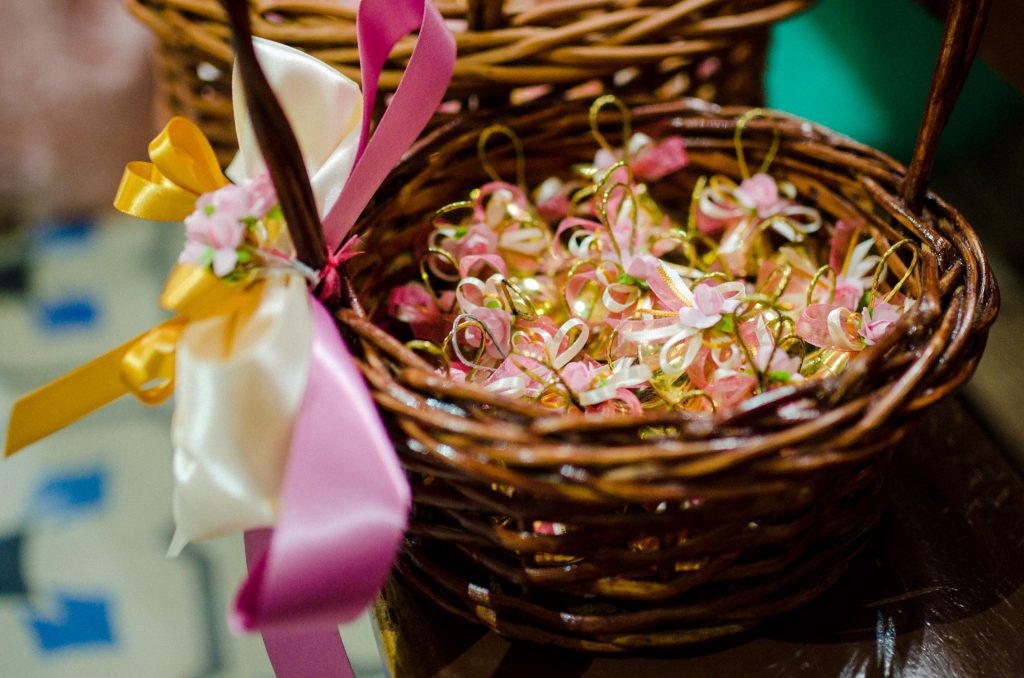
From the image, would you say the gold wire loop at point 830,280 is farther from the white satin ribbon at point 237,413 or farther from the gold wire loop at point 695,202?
the white satin ribbon at point 237,413

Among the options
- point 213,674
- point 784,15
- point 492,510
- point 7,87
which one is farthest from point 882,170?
point 7,87

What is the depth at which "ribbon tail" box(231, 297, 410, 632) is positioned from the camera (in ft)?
1.06

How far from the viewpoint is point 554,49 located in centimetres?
55

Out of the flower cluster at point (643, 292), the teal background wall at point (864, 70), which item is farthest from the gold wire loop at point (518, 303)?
the teal background wall at point (864, 70)

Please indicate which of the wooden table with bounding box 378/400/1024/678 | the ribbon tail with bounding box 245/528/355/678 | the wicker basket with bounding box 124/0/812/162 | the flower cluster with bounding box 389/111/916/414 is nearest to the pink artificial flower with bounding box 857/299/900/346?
the flower cluster with bounding box 389/111/916/414

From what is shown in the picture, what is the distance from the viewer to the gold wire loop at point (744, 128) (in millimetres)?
553

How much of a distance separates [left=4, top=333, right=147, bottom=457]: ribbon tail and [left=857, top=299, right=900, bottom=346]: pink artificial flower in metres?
0.36

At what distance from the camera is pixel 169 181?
1.34ft

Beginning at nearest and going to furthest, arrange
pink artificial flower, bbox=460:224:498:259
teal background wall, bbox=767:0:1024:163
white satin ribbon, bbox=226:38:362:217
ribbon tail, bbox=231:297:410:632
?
ribbon tail, bbox=231:297:410:632 < white satin ribbon, bbox=226:38:362:217 < pink artificial flower, bbox=460:224:498:259 < teal background wall, bbox=767:0:1024:163

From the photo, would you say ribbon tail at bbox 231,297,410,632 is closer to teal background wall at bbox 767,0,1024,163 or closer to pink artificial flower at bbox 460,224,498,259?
pink artificial flower at bbox 460,224,498,259

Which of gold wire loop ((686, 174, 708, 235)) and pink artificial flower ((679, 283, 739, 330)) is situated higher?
pink artificial flower ((679, 283, 739, 330))

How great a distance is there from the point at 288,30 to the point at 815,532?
43 centimetres

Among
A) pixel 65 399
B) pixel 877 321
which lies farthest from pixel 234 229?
pixel 877 321

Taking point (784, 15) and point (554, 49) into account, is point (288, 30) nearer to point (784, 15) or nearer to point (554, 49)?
point (554, 49)
